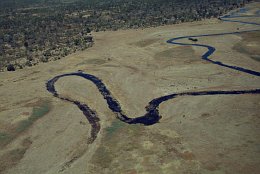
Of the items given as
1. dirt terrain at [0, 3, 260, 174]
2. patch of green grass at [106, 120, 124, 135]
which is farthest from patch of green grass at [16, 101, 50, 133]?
patch of green grass at [106, 120, 124, 135]

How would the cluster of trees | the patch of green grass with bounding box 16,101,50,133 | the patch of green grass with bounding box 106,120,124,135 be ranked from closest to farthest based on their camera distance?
the patch of green grass with bounding box 106,120,124,135, the patch of green grass with bounding box 16,101,50,133, the cluster of trees

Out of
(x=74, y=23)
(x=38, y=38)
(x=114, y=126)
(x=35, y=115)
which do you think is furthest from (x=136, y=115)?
(x=74, y=23)

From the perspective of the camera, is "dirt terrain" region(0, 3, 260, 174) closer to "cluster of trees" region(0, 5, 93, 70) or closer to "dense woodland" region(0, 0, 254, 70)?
"cluster of trees" region(0, 5, 93, 70)

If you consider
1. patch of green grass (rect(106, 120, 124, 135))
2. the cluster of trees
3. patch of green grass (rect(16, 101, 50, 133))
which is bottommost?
patch of green grass (rect(106, 120, 124, 135))

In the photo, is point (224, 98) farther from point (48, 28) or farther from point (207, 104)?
point (48, 28)

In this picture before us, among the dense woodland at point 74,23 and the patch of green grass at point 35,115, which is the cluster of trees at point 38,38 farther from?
the patch of green grass at point 35,115

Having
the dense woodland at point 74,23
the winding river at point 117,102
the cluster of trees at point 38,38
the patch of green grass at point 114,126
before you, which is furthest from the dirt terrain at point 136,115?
the dense woodland at point 74,23

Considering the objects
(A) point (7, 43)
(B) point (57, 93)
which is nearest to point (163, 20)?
(A) point (7, 43)
